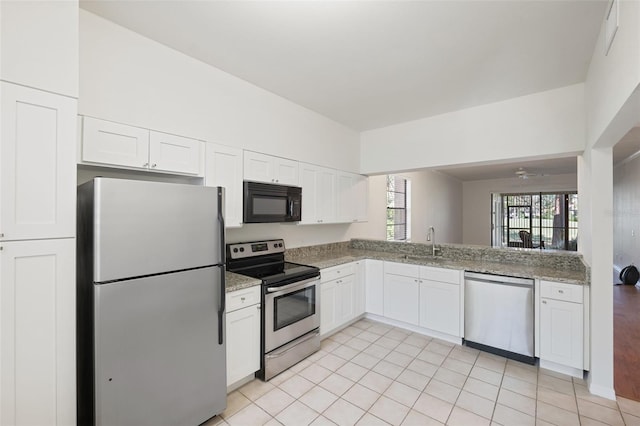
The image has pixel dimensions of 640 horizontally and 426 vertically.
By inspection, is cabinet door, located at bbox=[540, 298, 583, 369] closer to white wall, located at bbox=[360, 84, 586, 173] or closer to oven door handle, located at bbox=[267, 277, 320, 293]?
white wall, located at bbox=[360, 84, 586, 173]

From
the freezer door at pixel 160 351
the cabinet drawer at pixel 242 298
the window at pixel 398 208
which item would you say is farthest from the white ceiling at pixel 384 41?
the window at pixel 398 208

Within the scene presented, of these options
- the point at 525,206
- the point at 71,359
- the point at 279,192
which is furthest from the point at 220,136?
the point at 525,206

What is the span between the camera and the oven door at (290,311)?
2494mm

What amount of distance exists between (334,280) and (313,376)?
1067mm

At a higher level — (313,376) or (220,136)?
(220,136)

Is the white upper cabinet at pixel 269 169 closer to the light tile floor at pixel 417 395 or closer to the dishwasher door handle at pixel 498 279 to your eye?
the light tile floor at pixel 417 395

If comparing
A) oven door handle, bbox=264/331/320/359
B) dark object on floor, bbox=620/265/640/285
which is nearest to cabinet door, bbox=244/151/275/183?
oven door handle, bbox=264/331/320/359

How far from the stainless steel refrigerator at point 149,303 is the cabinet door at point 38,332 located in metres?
0.10

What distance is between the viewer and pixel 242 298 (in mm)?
2320

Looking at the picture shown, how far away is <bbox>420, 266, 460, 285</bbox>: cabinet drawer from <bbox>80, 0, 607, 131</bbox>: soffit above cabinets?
193cm

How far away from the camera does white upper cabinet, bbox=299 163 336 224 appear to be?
3396mm

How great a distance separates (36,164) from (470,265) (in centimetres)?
369

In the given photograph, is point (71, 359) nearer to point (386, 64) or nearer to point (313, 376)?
point (313, 376)

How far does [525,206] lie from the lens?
8.55 m
